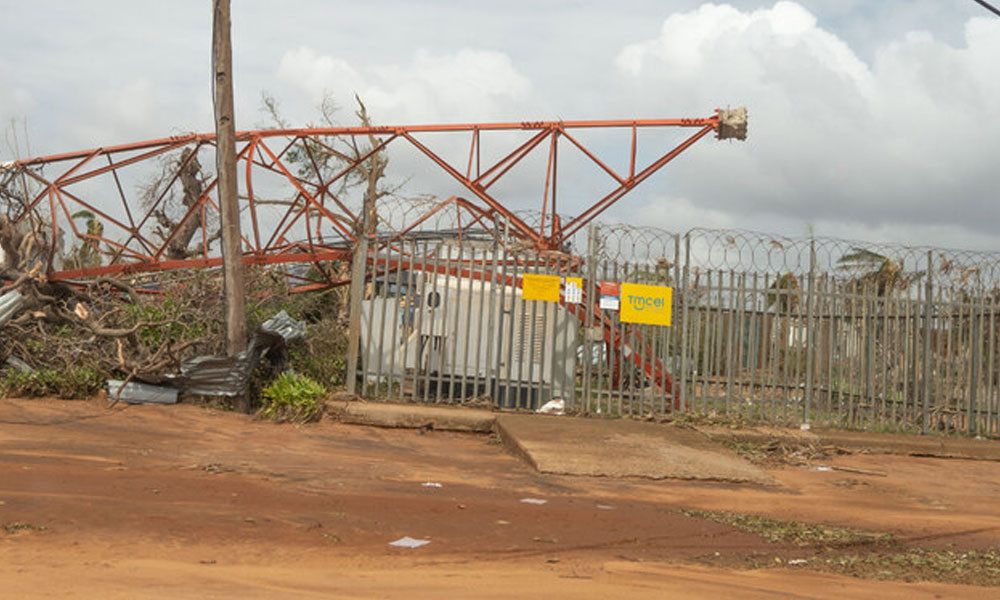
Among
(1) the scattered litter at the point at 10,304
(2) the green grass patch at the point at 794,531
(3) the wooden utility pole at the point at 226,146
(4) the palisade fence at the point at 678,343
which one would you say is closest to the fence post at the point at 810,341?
(4) the palisade fence at the point at 678,343

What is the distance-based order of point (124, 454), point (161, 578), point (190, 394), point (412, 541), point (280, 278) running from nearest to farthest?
point (161, 578), point (412, 541), point (124, 454), point (190, 394), point (280, 278)

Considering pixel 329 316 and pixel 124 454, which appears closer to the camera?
pixel 124 454

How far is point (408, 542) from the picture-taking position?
19.3ft

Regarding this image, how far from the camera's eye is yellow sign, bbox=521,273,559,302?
39.7 feet

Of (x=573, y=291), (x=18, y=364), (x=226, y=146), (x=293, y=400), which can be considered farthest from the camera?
(x=226, y=146)

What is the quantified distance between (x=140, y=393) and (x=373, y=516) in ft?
19.9

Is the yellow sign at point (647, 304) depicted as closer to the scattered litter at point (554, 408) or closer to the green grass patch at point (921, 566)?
the scattered litter at point (554, 408)

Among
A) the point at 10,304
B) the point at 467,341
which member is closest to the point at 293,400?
the point at 467,341

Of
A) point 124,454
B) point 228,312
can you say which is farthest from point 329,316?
point 124,454

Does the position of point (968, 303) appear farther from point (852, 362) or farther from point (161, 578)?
point (161, 578)

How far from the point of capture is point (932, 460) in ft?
39.0

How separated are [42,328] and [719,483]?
8.38 metres

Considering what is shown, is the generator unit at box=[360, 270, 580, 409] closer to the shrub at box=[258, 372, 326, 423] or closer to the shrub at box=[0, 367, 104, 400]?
the shrub at box=[258, 372, 326, 423]

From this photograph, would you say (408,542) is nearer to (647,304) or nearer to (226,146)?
(647,304)
